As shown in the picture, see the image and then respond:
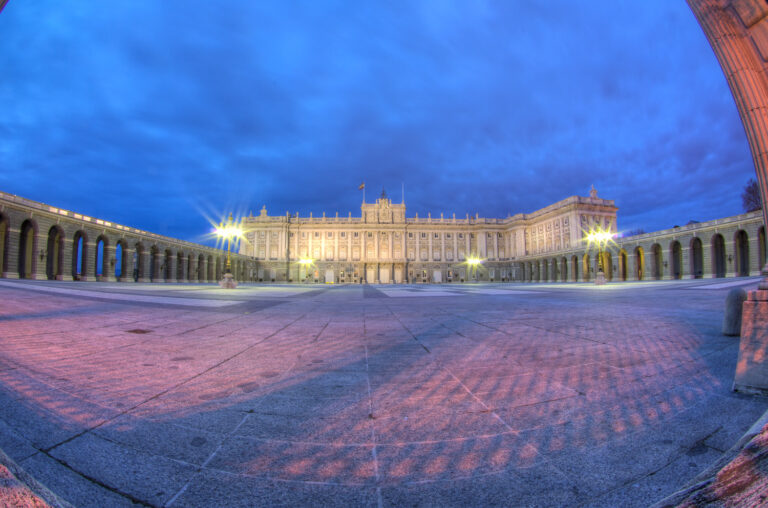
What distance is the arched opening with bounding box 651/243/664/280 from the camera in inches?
1697

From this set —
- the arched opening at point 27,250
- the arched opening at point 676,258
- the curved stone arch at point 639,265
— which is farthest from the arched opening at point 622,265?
the arched opening at point 27,250

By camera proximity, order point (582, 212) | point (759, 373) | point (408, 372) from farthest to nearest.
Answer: point (582, 212) → point (408, 372) → point (759, 373)

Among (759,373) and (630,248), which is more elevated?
(630,248)

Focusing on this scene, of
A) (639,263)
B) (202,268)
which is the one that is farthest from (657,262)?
(202,268)

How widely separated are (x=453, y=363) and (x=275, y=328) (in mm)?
3653

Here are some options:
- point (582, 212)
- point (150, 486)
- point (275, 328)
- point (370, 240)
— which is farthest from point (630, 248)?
point (150, 486)

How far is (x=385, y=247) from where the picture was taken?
78.2 metres

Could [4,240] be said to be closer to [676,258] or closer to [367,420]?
[367,420]

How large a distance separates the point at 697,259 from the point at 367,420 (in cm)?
5531

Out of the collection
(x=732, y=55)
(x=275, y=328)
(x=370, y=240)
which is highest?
(x=370, y=240)

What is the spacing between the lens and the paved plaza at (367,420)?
1.57 m

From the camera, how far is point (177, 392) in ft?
8.97

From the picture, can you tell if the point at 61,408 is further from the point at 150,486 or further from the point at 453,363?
the point at 453,363

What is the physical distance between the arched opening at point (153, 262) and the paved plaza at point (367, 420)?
4392cm
